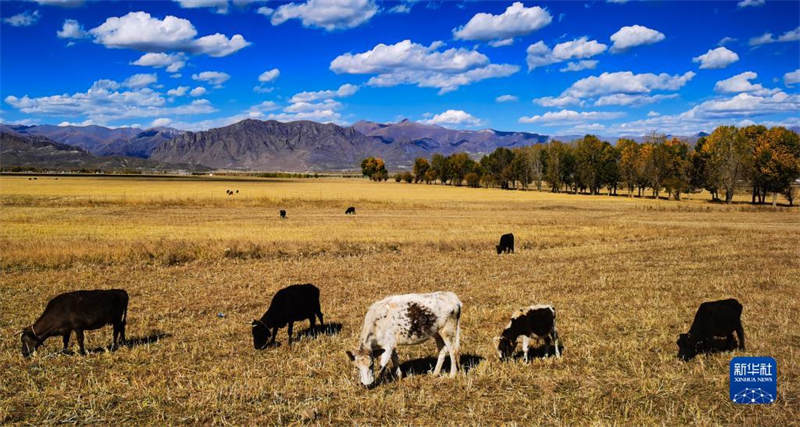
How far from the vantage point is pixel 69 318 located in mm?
11938

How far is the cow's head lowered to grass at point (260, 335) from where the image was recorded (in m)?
12.6

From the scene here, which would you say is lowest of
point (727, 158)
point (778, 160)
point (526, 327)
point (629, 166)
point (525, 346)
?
point (525, 346)

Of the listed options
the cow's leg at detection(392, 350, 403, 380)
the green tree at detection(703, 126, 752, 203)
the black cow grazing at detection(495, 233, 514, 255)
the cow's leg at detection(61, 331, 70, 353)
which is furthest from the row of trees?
the cow's leg at detection(61, 331, 70, 353)

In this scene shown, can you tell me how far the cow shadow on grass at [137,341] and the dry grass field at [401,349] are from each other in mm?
149

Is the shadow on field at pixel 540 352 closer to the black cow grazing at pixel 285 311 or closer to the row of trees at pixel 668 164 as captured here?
the black cow grazing at pixel 285 311

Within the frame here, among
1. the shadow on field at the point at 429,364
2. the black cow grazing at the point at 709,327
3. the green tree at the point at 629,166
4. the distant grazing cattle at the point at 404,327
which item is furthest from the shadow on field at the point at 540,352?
the green tree at the point at 629,166

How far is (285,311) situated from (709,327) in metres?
10.8

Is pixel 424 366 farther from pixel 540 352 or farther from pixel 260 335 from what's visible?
pixel 260 335

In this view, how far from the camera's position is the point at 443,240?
3453cm

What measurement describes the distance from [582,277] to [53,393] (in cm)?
2007

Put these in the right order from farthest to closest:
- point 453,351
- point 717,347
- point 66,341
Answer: point 66,341, point 717,347, point 453,351

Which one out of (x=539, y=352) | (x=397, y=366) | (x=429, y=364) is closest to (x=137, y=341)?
(x=397, y=366)

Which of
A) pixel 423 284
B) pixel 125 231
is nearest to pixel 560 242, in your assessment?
pixel 423 284

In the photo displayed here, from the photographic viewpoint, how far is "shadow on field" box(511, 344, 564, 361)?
11586 millimetres
